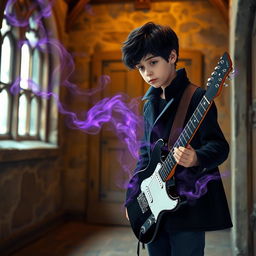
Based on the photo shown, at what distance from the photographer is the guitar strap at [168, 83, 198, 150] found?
1.07 metres

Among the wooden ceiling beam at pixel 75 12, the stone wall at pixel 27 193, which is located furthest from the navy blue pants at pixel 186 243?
the wooden ceiling beam at pixel 75 12

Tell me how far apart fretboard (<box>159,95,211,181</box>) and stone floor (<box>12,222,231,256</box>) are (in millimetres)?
1734

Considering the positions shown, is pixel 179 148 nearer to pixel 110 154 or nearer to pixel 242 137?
pixel 242 137

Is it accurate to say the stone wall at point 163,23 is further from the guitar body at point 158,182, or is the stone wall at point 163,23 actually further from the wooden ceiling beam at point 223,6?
the guitar body at point 158,182

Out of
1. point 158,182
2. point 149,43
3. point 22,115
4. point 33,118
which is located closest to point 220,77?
point 149,43

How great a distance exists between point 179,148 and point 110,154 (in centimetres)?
268

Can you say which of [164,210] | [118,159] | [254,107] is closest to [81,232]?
[118,159]

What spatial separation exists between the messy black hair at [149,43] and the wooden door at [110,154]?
7.87 ft

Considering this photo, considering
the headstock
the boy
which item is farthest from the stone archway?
the headstock

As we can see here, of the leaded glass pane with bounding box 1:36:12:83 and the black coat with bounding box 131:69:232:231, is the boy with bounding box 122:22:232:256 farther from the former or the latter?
the leaded glass pane with bounding box 1:36:12:83

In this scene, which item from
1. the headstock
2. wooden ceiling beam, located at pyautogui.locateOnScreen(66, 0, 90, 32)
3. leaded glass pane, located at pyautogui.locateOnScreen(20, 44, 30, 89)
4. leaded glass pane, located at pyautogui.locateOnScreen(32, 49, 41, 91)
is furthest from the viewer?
wooden ceiling beam, located at pyautogui.locateOnScreen(66, 0, 90, 32)

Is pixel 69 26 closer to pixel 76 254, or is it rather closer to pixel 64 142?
pixel 64 142

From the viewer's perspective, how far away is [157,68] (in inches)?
44.3

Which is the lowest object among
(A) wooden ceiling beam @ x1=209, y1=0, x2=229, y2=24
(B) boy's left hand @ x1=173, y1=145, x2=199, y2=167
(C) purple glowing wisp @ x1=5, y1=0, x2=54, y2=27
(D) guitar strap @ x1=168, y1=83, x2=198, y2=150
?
(B) boy's left hand @ x1=173, y1=145, x2=199, y2=167
